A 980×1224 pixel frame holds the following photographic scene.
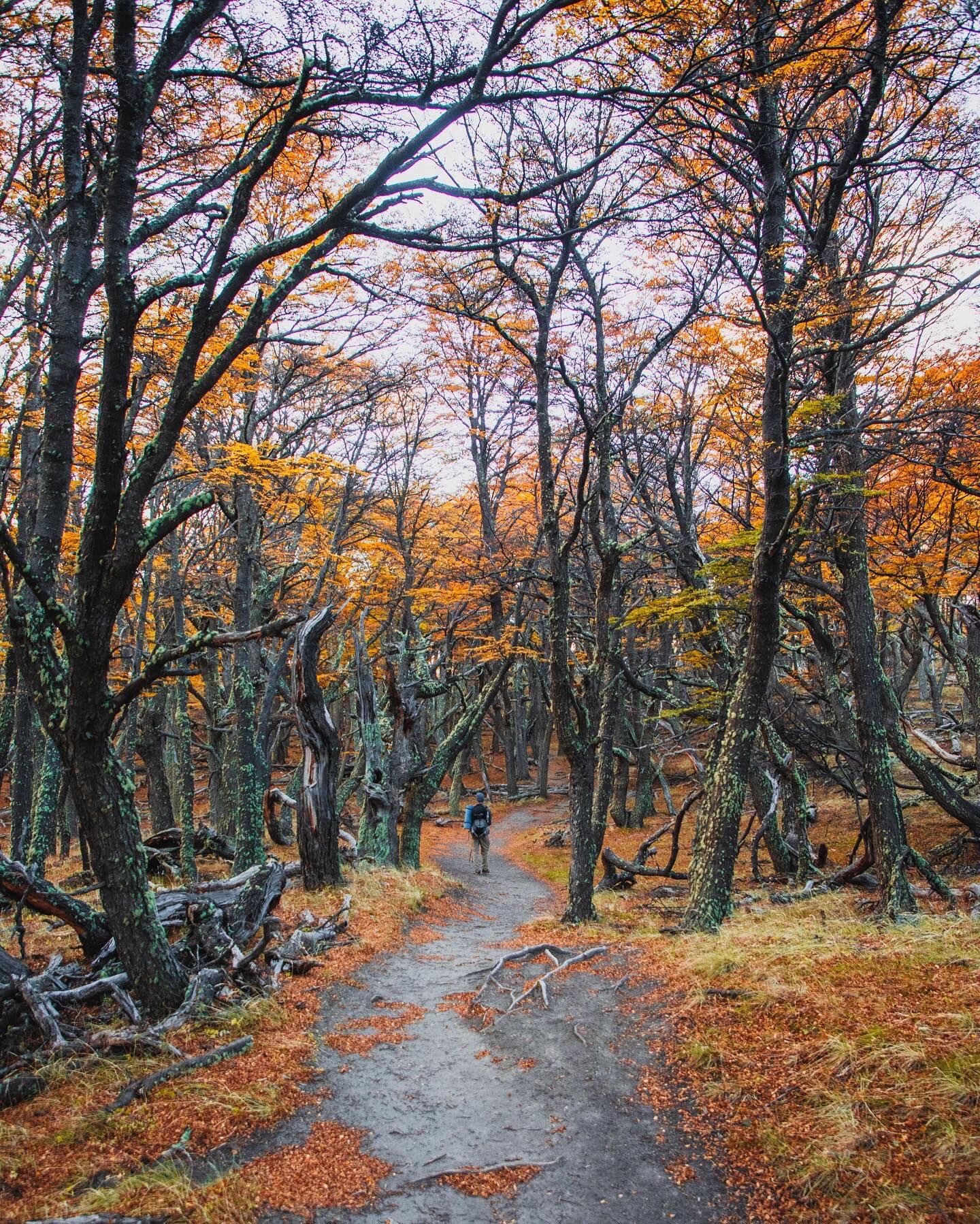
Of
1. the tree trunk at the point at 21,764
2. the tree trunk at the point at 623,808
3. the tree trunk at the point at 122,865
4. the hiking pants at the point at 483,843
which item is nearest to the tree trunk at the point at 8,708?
the tree trunk at the point at 21,764

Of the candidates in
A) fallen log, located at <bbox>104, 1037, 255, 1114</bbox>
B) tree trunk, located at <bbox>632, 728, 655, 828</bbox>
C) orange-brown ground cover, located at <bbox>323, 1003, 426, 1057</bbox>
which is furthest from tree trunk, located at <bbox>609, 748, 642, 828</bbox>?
fallen log, located at <bbox>104, 1037, 255, 1114</bbox>

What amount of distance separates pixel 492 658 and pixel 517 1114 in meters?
10.1

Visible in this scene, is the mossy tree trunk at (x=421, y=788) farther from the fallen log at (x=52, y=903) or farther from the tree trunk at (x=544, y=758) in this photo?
the tree trunk at (x=544, y=758)

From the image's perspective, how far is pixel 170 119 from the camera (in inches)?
205

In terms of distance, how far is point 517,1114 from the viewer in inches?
166

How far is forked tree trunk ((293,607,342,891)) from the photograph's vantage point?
1016 centimetres

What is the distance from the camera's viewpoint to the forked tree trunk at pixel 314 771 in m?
10.2

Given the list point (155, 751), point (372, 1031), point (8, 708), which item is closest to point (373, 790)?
point (155, 751)

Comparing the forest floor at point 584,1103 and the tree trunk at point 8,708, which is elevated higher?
the tree trunk at point 8,708

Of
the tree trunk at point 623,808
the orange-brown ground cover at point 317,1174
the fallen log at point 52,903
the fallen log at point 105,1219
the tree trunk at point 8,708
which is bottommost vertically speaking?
the tree trunk at point 623,808

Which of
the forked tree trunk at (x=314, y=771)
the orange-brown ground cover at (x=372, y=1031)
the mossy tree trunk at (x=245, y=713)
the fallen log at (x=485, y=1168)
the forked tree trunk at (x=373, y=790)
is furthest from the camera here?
the forked tree trunk at (x=373, y=790)

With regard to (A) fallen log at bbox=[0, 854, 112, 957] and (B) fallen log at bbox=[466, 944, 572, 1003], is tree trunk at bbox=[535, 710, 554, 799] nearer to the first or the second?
(B) fallen log at bbox=[466, 944, 572, 1003]

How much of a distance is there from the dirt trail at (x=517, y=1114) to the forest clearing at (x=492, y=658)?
0.10 ft

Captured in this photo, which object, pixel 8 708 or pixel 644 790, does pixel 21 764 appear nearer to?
pixel 8 708
